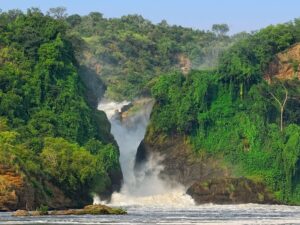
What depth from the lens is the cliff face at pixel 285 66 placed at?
126 m

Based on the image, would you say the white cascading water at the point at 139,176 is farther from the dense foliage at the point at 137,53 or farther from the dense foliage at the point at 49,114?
the dense foliage at the point at 137,53

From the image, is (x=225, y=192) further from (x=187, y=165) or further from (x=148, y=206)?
(x=187, y=165)

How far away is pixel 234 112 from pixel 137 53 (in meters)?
58.6

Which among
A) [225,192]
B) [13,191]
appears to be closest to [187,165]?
[225,192]

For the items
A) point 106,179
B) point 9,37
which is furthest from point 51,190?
point 9,37

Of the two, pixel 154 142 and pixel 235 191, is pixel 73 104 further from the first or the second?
pixel 235 191

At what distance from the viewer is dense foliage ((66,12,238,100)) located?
167 meters

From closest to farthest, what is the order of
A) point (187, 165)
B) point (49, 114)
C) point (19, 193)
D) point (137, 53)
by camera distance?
point (19, 193) < point (49, 114) < point (187, 165) < point (137, 53)

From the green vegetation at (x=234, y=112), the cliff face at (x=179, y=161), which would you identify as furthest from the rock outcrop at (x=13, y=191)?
the green vegetation at (x=234, y=112)

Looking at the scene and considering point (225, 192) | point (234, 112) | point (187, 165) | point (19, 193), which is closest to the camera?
point (19, 193)

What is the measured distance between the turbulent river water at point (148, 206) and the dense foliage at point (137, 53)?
1551 cm

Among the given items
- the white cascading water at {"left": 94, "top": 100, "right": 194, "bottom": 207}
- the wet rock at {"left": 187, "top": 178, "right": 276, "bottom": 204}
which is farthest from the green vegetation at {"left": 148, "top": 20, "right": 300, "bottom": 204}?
the wet rock at {"left": 187, "top": 178, "right": 276, "bottom": 204}

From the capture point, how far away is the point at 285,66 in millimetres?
126875

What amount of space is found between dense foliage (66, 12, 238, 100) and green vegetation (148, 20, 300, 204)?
38.4m
